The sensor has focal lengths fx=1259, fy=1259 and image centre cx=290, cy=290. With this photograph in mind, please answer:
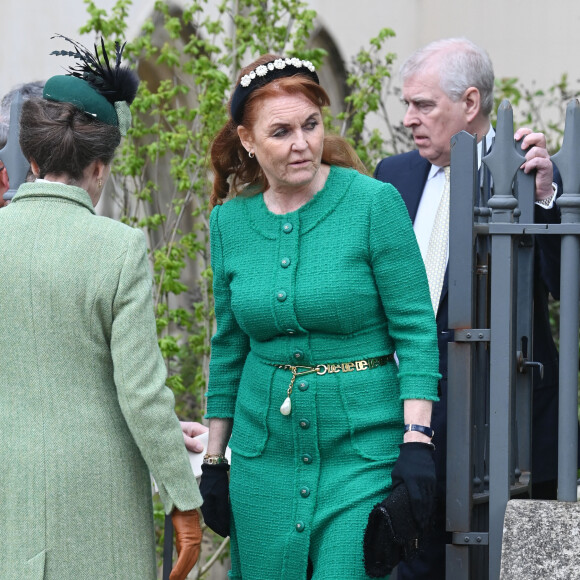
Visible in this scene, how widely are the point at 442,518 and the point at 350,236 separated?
107 cm

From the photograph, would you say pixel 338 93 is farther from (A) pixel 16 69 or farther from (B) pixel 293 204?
(B) pixel 293 204

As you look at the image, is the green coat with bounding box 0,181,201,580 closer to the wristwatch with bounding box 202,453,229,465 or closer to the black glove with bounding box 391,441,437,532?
the wristwatch with bounding box 202,453,229,465

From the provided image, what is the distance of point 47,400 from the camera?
3.05 meters

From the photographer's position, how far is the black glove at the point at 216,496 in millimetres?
3494

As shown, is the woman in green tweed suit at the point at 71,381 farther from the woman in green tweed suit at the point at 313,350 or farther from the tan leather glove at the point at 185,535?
the woman in green tweed suit at the point at 313,350

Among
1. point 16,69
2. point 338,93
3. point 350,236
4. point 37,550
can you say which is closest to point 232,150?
point 350,236

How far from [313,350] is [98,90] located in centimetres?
88

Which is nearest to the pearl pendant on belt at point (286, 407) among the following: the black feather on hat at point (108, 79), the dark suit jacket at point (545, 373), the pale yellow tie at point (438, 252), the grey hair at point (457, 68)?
the dark suit jacket at point (545, 373)

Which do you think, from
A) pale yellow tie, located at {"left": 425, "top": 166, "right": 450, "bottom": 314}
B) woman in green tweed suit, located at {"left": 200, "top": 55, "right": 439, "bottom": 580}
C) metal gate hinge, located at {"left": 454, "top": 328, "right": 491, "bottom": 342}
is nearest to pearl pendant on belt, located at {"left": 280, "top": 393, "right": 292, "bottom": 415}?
woman in green tweed suit, located at {"left": 200, "top": 55, "right": 439, "bottom": 580}

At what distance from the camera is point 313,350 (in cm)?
333

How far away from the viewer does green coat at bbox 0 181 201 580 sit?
9.94 feet

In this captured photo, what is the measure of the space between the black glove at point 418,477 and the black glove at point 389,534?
0.06ft

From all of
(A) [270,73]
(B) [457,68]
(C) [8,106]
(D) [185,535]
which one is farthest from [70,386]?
(B) [457,68]

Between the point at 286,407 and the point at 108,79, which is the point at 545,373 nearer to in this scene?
the point at 286,407
